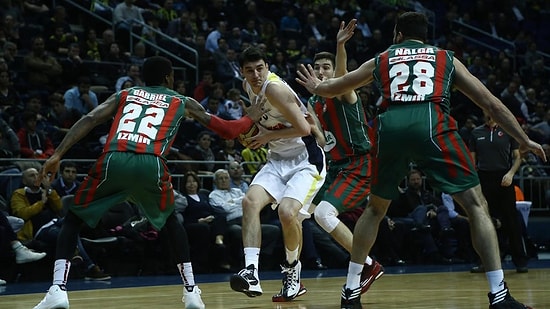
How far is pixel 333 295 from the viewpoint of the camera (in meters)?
7.67

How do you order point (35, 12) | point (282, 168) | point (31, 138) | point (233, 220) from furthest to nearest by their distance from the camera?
point (35, 12) → point (31, 138) → point (233, 220) → point (282, 168)

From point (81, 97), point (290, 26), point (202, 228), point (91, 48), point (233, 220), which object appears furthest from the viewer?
point (290, 26)

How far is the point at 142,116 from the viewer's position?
6.18 m

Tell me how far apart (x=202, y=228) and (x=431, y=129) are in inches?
226

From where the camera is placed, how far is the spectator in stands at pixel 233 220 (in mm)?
11195

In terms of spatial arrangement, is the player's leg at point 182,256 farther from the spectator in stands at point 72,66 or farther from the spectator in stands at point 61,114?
the spectator in stands at point 72,66

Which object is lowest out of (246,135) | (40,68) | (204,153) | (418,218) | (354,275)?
(418,218)

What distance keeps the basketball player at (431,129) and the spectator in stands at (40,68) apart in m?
8.57

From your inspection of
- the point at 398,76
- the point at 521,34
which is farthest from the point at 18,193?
the point at 521,34

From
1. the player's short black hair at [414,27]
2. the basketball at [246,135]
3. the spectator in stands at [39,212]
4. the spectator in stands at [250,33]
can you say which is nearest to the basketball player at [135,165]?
the basketball at [246,135]

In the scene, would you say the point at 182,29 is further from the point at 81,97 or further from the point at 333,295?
the point at 333,295

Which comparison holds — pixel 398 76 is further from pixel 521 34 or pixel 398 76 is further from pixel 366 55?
pixel 521 34

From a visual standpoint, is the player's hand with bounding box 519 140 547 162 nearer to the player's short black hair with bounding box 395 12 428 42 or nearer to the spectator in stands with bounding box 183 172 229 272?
the player's short black hair with bounding box 395 12 428 42

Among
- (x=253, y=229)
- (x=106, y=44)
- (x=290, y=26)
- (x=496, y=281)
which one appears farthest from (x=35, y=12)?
(x=496, y=281)
